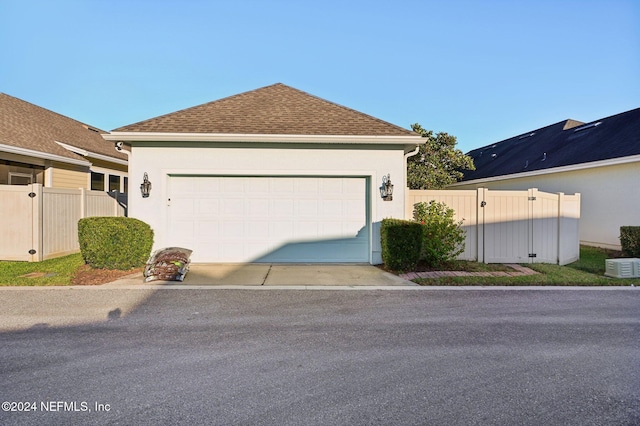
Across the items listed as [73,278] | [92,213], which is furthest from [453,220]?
[92,213]

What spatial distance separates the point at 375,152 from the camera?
27.5 ft

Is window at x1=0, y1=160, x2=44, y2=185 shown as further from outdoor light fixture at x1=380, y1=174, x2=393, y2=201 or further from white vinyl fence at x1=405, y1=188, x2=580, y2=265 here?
white vinyl fence at x1=405, y1=188, x2=580, y2=265

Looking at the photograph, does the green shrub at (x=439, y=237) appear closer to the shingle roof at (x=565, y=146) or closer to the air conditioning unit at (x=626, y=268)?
the air conditioning unit at (x=626, y=268)

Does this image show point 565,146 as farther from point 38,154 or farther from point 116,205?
point 38,154

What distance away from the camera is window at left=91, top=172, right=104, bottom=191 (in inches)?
512

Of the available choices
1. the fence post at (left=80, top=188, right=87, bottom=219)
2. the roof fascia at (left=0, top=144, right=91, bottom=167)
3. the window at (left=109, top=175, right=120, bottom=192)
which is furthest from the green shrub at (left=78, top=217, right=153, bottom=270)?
the window at (left=109, top=175, right=120, bottom=192)

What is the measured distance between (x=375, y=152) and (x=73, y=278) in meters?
7.14

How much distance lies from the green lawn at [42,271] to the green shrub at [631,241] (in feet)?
43.7

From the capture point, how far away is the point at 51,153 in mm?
10391

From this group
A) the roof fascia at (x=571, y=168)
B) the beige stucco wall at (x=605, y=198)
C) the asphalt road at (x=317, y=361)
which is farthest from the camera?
the beige stucco wall at (x=605, y=198)

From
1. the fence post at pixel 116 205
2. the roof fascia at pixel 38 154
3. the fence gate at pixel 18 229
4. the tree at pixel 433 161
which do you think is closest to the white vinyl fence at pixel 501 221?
the tree at pixel 433 161

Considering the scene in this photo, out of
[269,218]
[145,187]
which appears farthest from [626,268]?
[145,187]

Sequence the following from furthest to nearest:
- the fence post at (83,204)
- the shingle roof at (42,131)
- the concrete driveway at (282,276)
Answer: the shingle roof at (42,131), the fence post at (83,204), the concrete driveway at (282,276)

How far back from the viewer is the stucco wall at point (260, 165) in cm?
808
